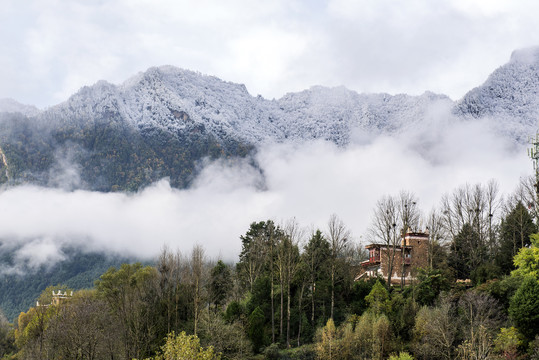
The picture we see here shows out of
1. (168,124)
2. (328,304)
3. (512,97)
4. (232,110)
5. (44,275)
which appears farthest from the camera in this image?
(232,110)

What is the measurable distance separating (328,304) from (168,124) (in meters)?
118

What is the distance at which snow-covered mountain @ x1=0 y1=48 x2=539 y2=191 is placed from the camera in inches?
5566

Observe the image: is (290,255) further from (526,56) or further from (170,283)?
(526,56)

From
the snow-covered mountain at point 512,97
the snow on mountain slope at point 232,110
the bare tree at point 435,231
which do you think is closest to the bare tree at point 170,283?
the bare tree at point 435,231

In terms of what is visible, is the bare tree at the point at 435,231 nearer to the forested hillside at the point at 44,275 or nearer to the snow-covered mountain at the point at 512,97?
the snow-covered mountain at the point at 512,97

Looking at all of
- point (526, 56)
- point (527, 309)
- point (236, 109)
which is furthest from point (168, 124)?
point (527, 309)

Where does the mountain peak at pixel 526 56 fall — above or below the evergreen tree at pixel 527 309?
above

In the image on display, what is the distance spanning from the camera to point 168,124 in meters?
152

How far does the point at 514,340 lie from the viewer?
29297 mm

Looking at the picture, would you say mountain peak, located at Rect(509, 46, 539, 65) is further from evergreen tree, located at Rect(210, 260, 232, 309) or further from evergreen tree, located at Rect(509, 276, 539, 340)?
evergreen tree, located at Rect(509, 276, 539, 340)

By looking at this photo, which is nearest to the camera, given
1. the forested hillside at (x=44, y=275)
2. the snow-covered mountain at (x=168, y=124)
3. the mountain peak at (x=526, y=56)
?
the forested hillside at (x=44, y=275)

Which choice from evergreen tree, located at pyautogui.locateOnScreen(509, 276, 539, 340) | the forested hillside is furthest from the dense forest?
the forested hillside

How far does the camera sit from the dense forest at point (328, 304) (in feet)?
104

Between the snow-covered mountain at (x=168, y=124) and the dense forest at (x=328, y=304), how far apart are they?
81260 millimetres
